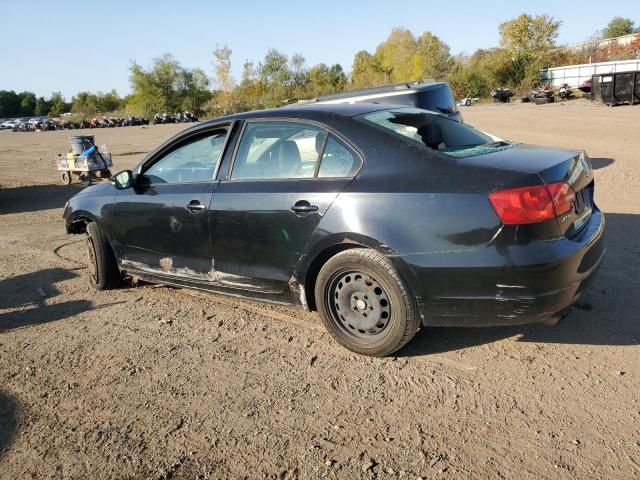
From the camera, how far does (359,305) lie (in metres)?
3.55

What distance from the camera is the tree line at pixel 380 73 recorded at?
213 ft

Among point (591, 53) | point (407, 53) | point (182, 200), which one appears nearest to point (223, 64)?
point (407, 53)

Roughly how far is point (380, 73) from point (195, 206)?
96.6 m

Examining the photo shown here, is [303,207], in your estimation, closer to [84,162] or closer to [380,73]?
[84,162]

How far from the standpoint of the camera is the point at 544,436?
8.80 ft

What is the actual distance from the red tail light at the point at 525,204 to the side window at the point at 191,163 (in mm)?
2278

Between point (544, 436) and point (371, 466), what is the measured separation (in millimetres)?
912

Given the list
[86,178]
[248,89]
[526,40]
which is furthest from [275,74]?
[86,178]

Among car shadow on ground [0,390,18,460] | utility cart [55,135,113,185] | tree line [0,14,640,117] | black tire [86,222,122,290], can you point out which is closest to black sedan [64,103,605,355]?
black tire [86,222,122,290]

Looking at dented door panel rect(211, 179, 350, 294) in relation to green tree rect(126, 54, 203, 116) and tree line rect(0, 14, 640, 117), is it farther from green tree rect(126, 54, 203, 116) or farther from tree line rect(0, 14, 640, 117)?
green tree rect(126, 54, 203, 116)

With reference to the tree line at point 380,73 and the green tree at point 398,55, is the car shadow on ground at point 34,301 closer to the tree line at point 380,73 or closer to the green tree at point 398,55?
the tree line at point 380,73

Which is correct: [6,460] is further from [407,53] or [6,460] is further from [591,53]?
[407,53]

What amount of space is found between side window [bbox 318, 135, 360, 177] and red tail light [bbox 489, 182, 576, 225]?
0.96m

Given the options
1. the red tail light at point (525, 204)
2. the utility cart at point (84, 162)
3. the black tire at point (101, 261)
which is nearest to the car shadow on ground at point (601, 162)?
the red tail light at point (525, 204)
